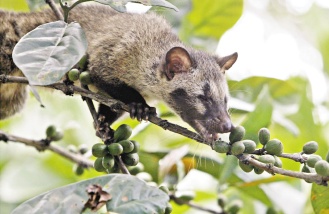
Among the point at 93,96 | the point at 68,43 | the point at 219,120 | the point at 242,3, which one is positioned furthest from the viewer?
the point at 242,3

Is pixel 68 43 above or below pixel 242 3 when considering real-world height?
above

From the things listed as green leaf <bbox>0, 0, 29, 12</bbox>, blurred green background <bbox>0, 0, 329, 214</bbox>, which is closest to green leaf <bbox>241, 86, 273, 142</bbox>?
blurred green background <bbox>0, 0, 329, 214</bbox>

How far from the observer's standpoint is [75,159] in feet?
11.6

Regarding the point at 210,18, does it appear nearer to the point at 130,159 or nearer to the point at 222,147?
the point at 130,159

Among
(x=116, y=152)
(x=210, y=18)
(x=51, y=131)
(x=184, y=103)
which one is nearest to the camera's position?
(x=116, y=152)

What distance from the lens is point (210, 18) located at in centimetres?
450

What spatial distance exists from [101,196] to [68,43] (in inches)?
29.7

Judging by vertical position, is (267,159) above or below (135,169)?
above

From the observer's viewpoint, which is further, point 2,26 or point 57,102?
point 57,102

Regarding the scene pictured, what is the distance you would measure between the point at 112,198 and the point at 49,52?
688mm

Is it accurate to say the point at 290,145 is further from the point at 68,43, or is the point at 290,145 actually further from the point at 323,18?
the point at 323,18

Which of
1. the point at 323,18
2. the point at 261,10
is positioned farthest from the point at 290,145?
the point at 261,10

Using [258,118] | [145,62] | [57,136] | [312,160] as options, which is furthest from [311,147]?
[145,62]

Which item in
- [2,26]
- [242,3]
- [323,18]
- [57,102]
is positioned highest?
[242,3]
